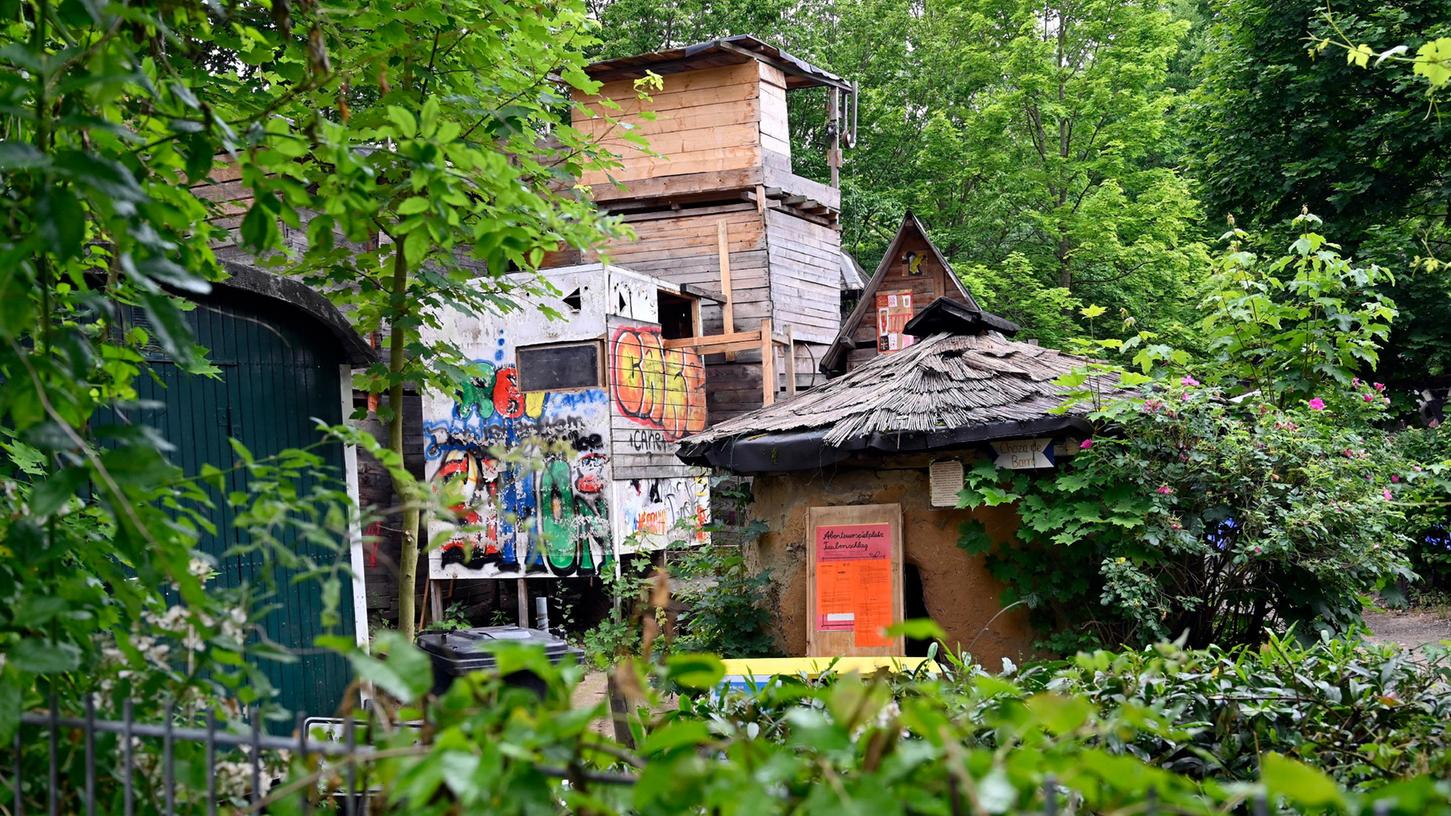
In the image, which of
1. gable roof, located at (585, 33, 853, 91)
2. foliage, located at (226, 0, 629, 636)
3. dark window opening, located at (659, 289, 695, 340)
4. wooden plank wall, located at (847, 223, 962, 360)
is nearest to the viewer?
foliage, located at (226, 0, 629, 636)

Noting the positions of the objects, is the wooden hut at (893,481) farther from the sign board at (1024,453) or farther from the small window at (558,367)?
the small window at (558,367)

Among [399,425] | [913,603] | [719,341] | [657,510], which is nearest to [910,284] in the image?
[719,341]

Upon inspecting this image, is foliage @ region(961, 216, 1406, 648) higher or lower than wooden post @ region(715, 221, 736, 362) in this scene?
lower

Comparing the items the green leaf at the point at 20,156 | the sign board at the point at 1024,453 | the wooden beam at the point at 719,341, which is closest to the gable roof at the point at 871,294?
the wooden beam at the point at 719,341

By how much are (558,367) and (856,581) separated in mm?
6943

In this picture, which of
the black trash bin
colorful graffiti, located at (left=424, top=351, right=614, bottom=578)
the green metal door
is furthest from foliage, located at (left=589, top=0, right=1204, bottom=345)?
the black trash bin

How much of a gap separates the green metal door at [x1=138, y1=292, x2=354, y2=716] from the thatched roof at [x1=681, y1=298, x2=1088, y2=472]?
295 cm

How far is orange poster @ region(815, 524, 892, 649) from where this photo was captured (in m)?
8.27

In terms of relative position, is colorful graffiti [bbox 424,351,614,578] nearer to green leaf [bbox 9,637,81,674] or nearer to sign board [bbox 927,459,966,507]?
sign board [bbox 927,459,966,507]

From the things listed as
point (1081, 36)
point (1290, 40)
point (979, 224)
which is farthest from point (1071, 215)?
point (1290, 40)

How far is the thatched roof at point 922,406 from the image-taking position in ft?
25.1

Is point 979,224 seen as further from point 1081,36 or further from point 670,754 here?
point 670,754

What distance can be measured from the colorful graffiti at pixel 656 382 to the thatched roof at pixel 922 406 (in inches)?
191

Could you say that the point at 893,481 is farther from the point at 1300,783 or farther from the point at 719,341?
the point at 719,341
